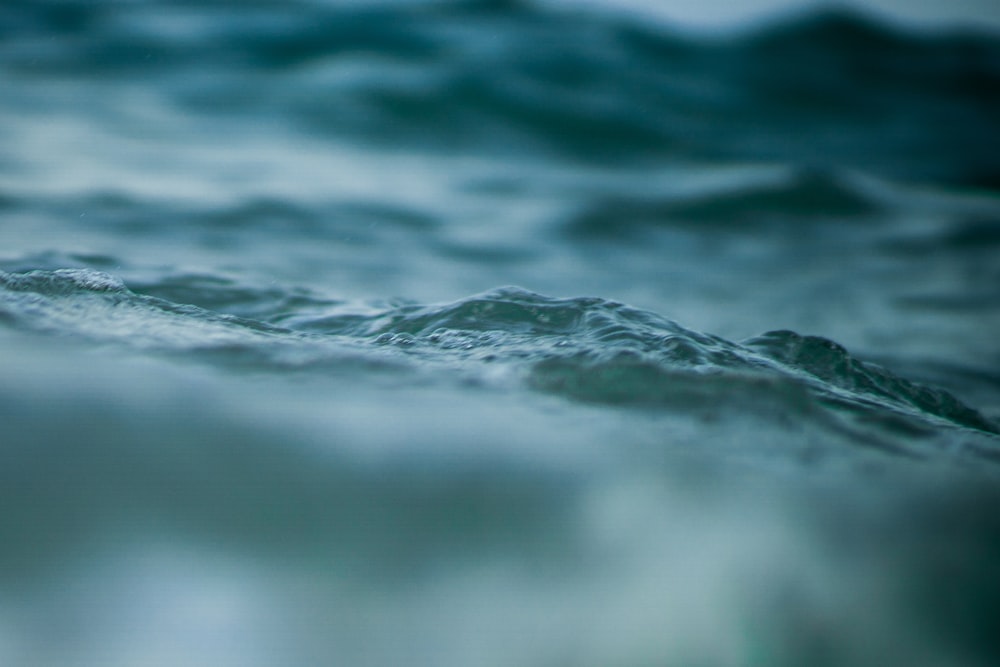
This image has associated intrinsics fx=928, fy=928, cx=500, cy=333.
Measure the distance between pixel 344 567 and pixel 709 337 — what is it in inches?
41.3

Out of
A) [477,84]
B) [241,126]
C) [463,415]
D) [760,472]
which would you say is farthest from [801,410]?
[477,84]

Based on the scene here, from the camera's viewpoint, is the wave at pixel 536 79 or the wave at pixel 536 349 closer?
the wave at pixel 536 349

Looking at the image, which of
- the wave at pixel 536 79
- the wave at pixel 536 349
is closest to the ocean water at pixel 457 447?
the wave at pixel 536 349

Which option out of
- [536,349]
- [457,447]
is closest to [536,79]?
[536,349]

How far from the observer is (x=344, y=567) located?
104cm

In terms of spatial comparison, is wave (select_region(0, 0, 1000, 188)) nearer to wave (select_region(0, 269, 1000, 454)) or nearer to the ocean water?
the ocean water

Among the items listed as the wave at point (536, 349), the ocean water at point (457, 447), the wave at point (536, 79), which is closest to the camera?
the ocean water at point (457, 447)

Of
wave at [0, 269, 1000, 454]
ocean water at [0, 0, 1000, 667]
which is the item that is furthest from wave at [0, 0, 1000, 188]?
wave at [0, 269, 1000, 454]

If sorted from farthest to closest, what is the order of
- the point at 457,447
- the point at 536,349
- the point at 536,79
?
the point at 536,79, the point at 536,349, the point at 457,447

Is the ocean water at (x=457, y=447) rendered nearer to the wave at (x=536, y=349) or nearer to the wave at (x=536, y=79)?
the wave at (x=536, y=349)

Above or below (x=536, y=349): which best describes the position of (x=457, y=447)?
below

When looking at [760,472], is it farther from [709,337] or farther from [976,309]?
[976,309]

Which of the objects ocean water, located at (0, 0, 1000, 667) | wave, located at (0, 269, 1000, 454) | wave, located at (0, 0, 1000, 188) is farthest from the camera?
wave, located at (0, 0, 1000, 188)

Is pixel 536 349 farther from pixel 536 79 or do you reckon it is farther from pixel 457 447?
pixel 536 79
